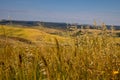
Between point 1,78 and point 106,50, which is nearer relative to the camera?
point 1,78

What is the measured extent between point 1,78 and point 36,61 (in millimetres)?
719

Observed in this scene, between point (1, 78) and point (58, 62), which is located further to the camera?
point (58, 62)

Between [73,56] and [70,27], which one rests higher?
[70,27]

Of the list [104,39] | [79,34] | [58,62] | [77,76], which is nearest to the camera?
[77,76]

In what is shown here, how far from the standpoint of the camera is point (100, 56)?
4.00 m

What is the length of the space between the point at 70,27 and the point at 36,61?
1.22 metres

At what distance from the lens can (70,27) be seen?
4.97 meters

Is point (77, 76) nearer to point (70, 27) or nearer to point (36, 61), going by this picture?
point (36, 61)

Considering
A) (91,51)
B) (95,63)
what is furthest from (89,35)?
(95,63)

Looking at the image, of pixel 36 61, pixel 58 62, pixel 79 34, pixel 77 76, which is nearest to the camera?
pixel 77 76

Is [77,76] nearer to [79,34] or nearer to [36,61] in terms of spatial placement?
[36,61]

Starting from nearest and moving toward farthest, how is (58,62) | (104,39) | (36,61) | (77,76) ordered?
(77,76) → (58,62) → (36,61) → (104,39)

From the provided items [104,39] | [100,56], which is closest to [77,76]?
[100,56]

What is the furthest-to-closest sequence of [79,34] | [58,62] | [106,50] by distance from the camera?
1. [79,34]
2. [106,50]
3. [58,62]
